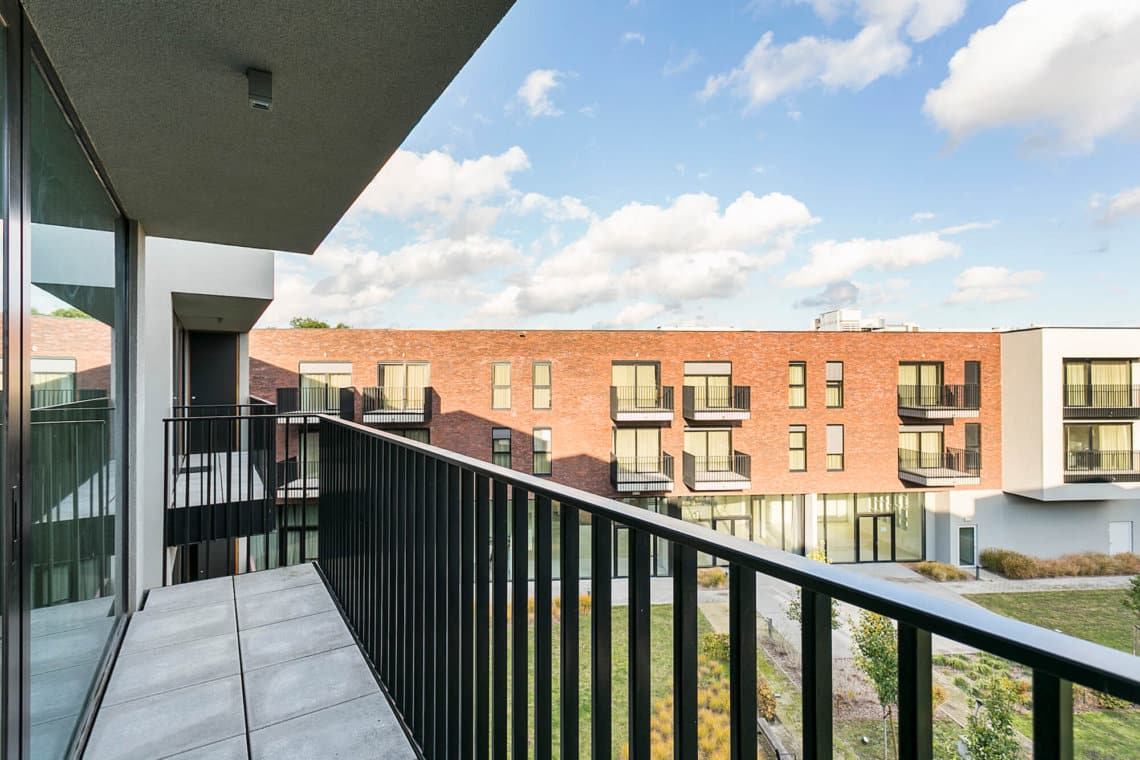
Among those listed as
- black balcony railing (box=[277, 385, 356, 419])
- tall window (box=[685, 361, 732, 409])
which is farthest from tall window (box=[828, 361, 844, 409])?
black balcony railing (box=[277, 385, 356, 419])

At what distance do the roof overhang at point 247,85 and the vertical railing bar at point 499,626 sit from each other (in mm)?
1280

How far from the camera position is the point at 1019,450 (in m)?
17.0

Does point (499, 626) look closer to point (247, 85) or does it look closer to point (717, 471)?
point (247, 85)

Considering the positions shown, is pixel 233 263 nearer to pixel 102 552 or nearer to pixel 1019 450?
pixel 102 552

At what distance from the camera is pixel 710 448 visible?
17.1 m

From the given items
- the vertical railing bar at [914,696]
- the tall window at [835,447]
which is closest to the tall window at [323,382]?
the tall window at [835,447]

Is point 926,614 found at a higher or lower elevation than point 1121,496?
higher

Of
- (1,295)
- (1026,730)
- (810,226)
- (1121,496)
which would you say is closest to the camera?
(1026,730)

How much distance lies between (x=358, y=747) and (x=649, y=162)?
33950 mm

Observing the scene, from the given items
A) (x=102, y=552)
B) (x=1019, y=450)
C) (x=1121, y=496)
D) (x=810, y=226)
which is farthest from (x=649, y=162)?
(x=102, y=552)

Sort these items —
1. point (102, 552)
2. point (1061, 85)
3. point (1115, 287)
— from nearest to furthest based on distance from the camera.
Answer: point (102, 552), point (1061, 85), point (1115, 287)

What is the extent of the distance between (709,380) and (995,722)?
1666cm

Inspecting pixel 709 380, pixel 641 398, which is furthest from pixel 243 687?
pixel 709 380

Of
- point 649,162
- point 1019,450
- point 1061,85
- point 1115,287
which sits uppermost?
point 649,162
